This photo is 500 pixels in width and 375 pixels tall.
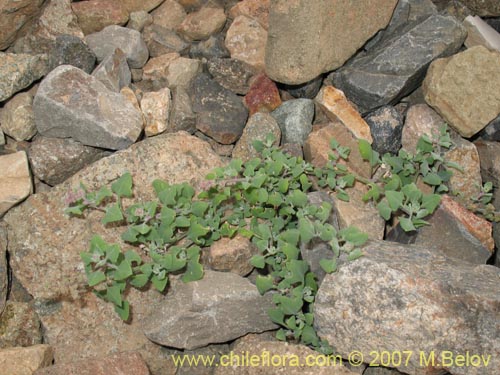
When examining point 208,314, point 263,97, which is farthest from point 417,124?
point 208,314

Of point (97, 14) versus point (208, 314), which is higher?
point (97, 14)

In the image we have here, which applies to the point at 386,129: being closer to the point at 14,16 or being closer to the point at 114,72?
the point at 114,72

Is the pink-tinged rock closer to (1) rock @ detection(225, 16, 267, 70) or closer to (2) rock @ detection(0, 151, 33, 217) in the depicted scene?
(1) rock @ detection(225, 16, 267, 70)

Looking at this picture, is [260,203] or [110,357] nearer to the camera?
[110,357]

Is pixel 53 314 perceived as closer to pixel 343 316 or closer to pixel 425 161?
pixel 343 316

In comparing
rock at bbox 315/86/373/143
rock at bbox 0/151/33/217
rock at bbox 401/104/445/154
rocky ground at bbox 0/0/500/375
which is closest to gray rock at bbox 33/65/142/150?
rocky ground at bbox 0/0/500/375

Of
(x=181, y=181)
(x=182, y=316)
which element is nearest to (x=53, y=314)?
(x=182, y=316)

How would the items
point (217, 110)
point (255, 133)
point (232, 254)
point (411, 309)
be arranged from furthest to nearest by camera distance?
point (217, 110) → point (255, 133) → point (232, 254) → point (411, 309)
